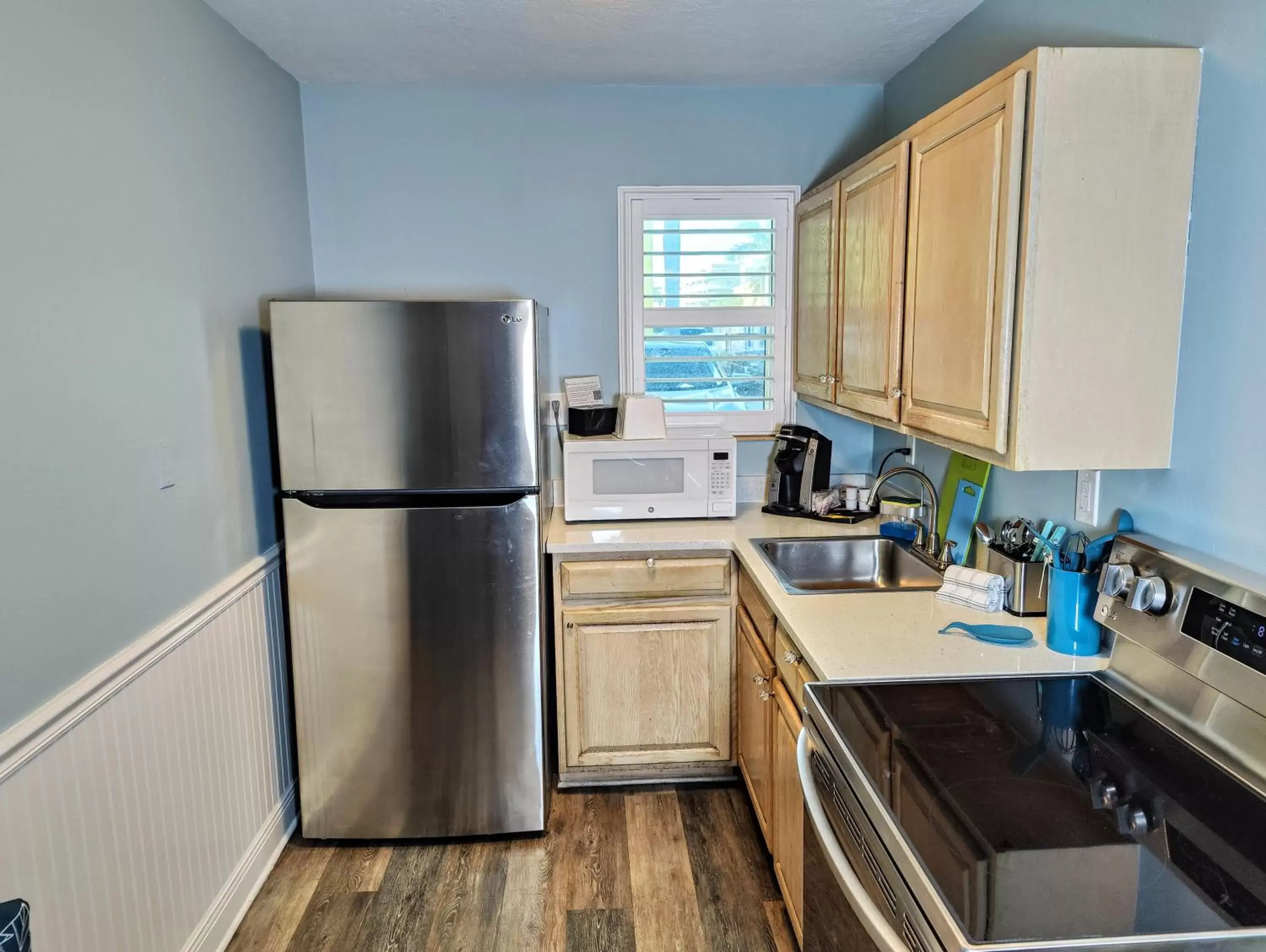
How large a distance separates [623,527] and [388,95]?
5.39 feet

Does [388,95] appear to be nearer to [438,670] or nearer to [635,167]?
[635,167]

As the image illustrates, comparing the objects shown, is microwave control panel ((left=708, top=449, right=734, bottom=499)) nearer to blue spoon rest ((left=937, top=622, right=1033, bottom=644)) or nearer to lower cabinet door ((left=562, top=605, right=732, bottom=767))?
lower cabinet door ((left=562, top=605, right=732, bottom=767))

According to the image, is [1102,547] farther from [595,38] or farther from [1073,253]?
[595,38]

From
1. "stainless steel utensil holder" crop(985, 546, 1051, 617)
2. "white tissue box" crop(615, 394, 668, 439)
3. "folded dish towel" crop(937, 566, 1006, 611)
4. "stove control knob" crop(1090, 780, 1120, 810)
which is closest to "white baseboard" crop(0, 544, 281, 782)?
"white tissue box" crop(615, 394, 668, 439)

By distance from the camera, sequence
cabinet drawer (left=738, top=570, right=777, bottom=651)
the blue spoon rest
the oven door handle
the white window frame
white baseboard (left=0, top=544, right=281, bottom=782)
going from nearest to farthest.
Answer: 1. the oven door handle
2. white baseboard (left=0, top=544, right=281, bottom=782)
3. the blue spoon rest
4. cabinet drawer (left=738, top=570, right=777, bottom=651)
5. the white window frame

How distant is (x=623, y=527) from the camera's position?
2678 millimetres

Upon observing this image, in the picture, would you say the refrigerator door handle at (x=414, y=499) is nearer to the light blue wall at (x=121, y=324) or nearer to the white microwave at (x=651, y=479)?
the light blue wall at (x=121, y=324)

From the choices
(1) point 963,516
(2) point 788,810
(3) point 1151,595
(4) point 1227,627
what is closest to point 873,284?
(1) point 963,516

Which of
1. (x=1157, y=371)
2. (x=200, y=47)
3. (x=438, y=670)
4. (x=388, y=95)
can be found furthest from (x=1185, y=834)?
(x=388, y=95)

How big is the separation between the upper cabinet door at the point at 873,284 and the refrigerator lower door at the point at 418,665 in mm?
969

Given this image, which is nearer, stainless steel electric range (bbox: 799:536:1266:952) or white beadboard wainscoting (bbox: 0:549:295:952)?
stainless steel electric range (bbox: 799:536:1266:952)

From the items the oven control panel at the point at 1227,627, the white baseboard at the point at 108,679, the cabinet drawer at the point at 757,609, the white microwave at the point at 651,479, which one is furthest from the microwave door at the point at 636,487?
the oven control panel at the point at 1227,627

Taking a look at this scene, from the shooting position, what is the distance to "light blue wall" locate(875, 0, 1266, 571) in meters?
1.31

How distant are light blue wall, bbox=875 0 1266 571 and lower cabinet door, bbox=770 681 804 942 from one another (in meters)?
0.83
